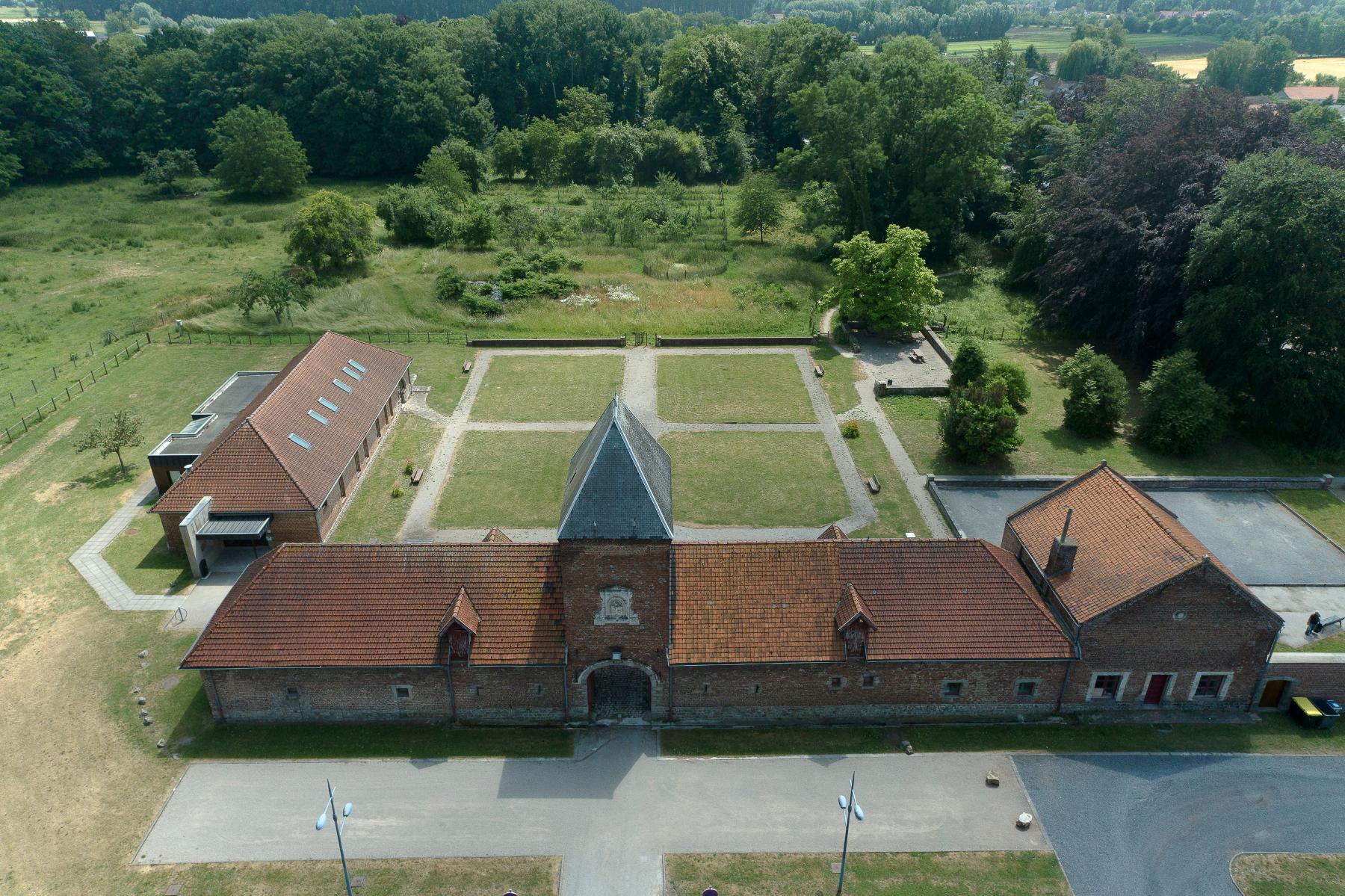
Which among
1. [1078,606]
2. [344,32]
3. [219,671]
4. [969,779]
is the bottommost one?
[969,779]

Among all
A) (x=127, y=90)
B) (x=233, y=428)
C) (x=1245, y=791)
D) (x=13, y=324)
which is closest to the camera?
(x=1245, y=791)

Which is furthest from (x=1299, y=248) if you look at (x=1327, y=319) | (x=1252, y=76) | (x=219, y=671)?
(x=1252, y=76)

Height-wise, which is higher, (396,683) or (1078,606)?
(1078,606)

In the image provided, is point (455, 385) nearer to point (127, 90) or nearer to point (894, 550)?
point (894, 550)

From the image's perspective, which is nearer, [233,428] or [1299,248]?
[233,428]

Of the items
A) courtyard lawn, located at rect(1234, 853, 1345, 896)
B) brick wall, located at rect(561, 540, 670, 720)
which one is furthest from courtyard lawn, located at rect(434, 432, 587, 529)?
courtyard lawn, located at rect(1234, 853, 1345, 896)

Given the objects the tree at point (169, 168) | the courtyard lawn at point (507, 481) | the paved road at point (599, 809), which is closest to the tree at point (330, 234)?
the courtyard lawn at point (507, 481)

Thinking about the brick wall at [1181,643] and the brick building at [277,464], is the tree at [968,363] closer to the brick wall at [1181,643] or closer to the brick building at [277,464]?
the brick wall at [1181,643]
